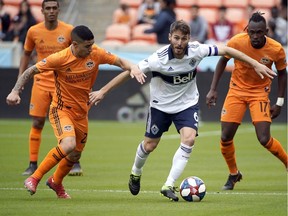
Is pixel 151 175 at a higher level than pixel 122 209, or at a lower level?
lower

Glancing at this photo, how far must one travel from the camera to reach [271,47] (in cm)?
1352

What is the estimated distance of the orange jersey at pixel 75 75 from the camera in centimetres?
1224

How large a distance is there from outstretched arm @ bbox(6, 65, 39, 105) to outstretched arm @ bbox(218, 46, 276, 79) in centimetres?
241

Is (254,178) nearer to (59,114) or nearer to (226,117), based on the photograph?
(226,117)

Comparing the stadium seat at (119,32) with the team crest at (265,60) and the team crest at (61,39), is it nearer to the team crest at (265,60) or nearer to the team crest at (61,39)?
the team crest at (61,39)

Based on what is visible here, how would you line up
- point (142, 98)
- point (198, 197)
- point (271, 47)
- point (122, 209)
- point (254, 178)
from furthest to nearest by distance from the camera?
point (142, 98) < point (254, 178) < point (271, 47) < point (198, 197) < point (122, 209)

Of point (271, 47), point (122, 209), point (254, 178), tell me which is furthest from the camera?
point (254, 178)

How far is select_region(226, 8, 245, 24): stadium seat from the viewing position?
28587 mm

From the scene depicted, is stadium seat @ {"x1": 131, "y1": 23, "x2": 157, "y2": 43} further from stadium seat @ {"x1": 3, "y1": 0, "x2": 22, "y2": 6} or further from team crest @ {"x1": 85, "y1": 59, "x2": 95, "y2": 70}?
team crest @ {"x1": 85, "y1": 59, "x2": 95, "y2": 70}

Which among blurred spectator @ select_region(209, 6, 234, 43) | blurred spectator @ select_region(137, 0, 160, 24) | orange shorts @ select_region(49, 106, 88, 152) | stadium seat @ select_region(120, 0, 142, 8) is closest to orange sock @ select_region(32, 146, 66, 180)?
orange shorts @ select_region(49, 106, 88, 152)

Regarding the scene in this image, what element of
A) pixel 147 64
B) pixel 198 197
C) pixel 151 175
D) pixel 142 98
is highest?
pixel 147 64

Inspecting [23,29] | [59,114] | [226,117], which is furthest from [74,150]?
[23,29]

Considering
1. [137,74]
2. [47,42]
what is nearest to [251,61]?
[137,74]

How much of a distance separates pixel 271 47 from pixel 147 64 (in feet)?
7.39
